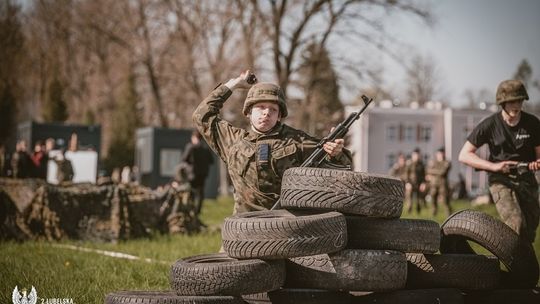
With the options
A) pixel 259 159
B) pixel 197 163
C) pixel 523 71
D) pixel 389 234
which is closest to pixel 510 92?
pixel 389 234

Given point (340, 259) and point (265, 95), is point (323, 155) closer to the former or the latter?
point (265, 95)

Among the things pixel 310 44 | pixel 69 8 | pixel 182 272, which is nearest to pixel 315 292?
pixel 182 272

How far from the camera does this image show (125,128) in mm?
57125

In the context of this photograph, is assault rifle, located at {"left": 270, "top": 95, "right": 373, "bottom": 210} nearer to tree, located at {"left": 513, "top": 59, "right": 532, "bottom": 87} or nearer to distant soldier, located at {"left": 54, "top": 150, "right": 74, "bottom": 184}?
distant soldier, located at {"left": 54, "top": 150, "right": 74, "bottom": 184}

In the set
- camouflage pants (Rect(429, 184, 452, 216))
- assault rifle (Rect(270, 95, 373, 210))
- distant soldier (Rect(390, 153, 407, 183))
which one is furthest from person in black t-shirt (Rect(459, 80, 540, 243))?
distant soldier (Rect(390, 153, 407, 183))

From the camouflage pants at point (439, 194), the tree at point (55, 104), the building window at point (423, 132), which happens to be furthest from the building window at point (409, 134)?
the camouflage pants at point (439, 194)

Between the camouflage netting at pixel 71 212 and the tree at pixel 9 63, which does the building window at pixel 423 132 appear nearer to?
the tree at pixel 9 63

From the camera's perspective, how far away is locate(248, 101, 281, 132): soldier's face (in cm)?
626

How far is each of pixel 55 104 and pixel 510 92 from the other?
156 feet

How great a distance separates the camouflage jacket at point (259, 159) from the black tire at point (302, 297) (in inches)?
42.2

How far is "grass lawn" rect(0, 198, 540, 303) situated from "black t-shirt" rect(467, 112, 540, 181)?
3.57 m

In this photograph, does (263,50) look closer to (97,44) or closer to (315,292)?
(97,44)

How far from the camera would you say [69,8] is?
159ft

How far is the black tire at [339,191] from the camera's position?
561 centimetres
